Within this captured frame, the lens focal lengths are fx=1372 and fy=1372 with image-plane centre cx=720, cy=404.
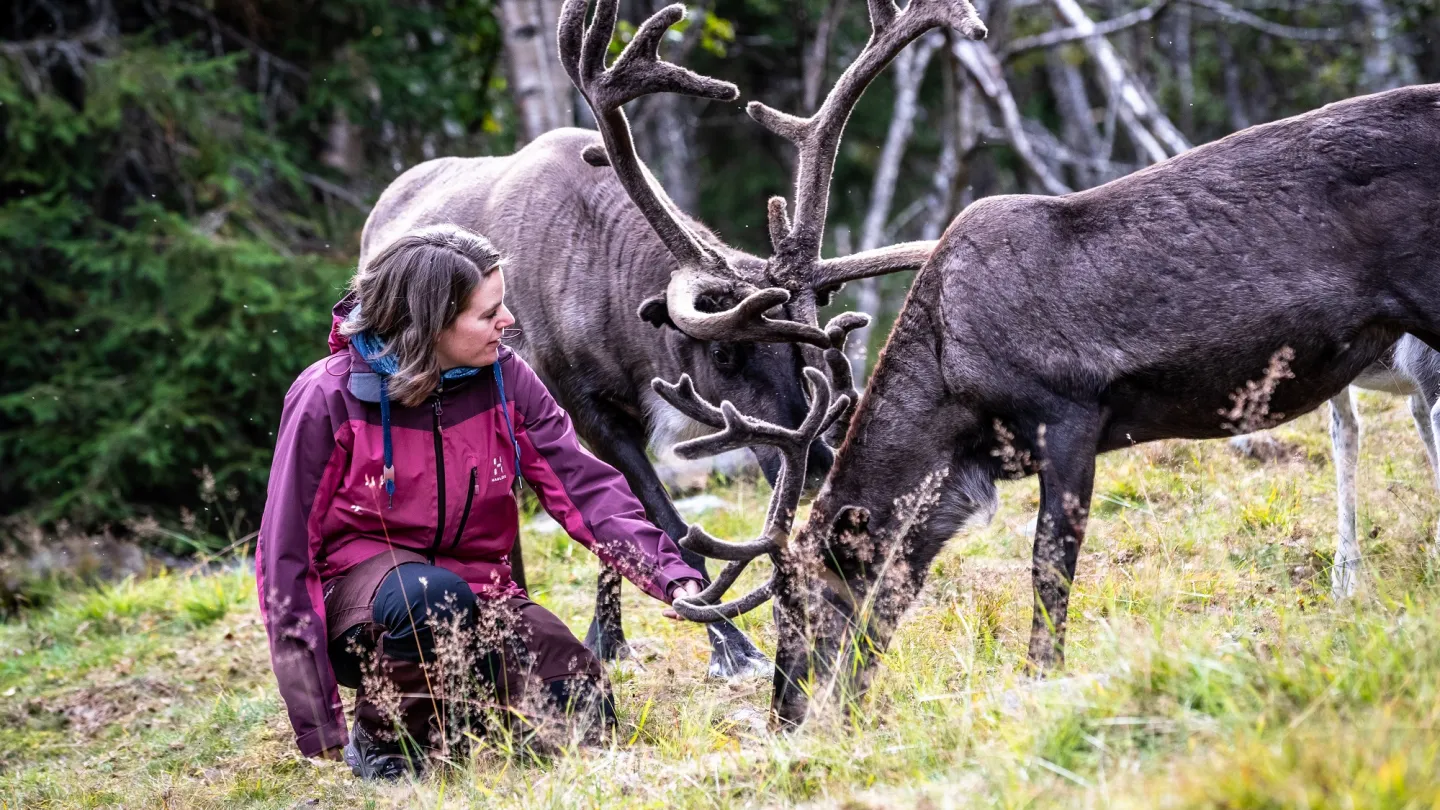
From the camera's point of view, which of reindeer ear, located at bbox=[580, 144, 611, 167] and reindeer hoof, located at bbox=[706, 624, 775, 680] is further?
reindeer ear, located at bbox=[580, 144, 611, 167]

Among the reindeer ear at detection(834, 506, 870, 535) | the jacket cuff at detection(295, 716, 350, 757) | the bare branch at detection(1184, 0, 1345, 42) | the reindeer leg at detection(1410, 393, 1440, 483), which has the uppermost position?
the bare branch at detection(1184, 0, 1345, 42)

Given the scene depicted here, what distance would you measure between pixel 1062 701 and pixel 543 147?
13.2 ft

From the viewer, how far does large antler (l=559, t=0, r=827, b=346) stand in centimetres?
484

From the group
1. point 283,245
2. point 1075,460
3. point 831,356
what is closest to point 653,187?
point 831,356

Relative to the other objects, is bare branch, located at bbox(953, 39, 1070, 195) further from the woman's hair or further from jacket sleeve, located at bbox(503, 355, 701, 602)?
the woman's hair

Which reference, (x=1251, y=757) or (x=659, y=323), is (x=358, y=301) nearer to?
(x=659, y=323)

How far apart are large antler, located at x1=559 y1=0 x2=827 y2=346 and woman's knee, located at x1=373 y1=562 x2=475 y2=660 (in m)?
1.36

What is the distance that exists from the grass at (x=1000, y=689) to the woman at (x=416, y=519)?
279 millimetres

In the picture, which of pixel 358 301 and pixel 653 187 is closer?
pixel 358 301

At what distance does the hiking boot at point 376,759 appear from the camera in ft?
14.1

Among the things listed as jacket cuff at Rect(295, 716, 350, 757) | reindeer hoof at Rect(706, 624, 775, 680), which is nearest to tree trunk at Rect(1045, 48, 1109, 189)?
reindeer hoof at Rect(706, 624, 775, 680)

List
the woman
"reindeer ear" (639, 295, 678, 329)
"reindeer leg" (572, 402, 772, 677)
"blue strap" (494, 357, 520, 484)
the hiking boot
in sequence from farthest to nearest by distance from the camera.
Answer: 1. "reindeer leg" (572, 402, 772, 677)
2. "reindeer ear" (639, 295, 678, 329)
3. "blue strap" (494, 357, 520, 484)
4. the hiking boot
5. the woman

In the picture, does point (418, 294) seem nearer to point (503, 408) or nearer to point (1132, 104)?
point (503, 408)

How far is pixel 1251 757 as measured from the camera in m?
2.50
